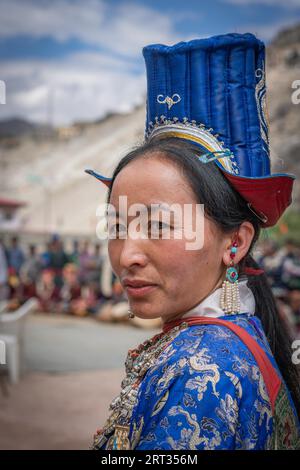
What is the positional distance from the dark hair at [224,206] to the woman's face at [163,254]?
1.0 inches

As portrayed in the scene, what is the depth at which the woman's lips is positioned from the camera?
60.3 inches

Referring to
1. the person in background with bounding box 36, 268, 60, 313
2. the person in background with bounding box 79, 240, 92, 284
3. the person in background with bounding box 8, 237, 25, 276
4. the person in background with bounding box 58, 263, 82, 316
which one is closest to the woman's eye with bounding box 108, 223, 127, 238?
the person in background with bounding box 58, 263, 82, 316

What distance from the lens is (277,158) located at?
2.13 m

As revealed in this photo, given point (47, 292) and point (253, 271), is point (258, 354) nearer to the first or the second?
point (253, 271)

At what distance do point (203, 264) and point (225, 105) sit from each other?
0.47m

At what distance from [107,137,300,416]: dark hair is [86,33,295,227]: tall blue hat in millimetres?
33

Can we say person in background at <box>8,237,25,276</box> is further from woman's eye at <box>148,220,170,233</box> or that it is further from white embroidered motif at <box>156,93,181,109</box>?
woman's eye at <box>148,220,170,233</box>

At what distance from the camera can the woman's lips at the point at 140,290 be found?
1.53m

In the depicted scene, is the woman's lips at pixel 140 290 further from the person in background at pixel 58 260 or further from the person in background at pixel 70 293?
the person in background at pixel 58 260

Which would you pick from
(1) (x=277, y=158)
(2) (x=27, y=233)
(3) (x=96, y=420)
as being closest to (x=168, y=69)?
(1) (x=277, y=158)

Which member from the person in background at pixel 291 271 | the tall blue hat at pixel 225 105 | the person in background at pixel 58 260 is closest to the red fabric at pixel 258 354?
the tall blue hat at pixel 225 105

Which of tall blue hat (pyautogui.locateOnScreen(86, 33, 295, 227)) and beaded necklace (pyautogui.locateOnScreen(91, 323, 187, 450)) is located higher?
tall blue hat (pyautogui.locateOnScreen(86, 33, 295, 227))

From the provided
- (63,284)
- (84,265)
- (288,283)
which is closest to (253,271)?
(288,283)
